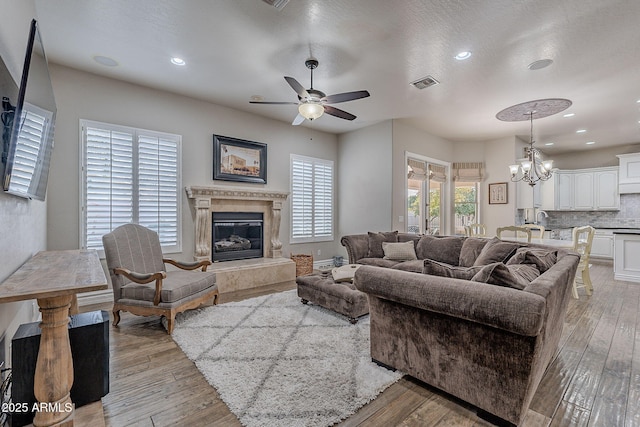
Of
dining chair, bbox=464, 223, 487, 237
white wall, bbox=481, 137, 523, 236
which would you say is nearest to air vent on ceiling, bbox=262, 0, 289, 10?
dining chair, bbox=464, 223, 487, 237

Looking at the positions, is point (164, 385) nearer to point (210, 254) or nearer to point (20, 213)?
point (20, 213)

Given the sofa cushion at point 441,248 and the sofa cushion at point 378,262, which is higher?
the sofa cushion at point 441,248

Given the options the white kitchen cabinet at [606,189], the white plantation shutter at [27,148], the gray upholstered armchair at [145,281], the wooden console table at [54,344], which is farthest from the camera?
the white kitchen cabinet at [606,189]

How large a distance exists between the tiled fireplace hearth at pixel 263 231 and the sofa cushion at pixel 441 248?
2298mm

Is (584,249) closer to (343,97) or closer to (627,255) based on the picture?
(627,255)

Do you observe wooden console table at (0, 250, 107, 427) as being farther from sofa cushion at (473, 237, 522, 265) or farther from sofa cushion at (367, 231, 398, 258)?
sofa cushion at (367, 231, 398, 258)

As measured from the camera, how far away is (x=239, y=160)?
5320mm

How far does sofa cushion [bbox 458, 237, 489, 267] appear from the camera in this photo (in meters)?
4.13

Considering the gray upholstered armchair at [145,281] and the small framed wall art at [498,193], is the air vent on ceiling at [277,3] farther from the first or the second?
the small framed wall art at [498,193]

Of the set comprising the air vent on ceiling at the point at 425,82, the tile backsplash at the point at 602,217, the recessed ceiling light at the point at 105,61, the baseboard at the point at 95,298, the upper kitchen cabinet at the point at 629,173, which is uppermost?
the recessed ceiling light at the point at 105,61

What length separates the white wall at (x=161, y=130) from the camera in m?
3.72

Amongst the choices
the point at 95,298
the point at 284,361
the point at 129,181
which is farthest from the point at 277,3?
the point at 95,298

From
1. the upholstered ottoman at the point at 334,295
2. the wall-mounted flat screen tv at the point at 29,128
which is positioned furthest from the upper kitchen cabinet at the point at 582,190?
the wall-mounted flat screen tv at the point at 29,128

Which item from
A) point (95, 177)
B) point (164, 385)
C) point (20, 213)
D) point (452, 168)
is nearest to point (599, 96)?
point (452, 168)
